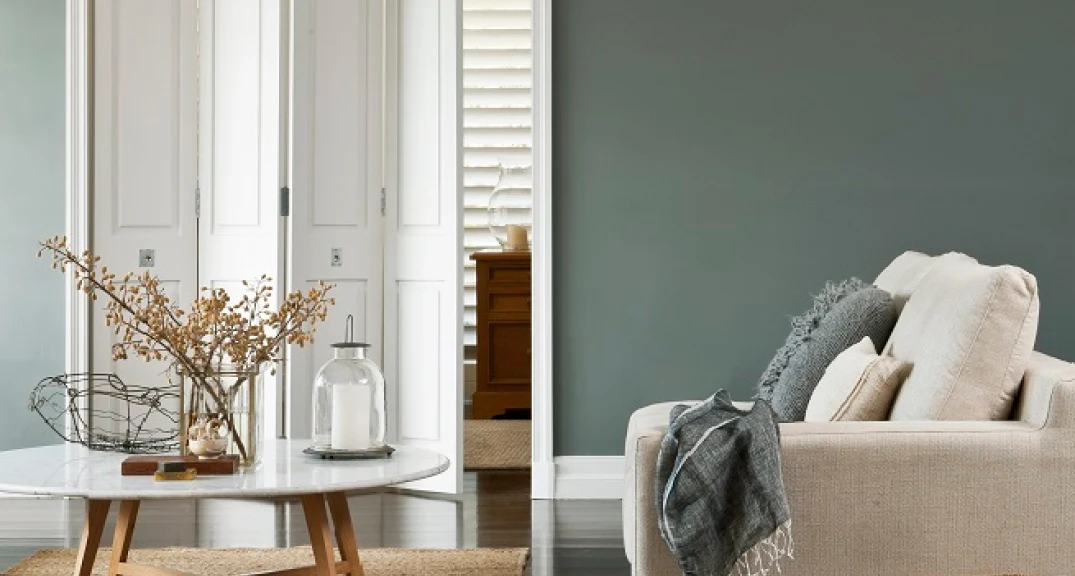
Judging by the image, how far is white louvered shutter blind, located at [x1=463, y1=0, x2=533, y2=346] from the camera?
8.80 metres

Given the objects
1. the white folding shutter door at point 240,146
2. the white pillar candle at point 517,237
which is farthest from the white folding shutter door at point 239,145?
the white pillar candle at point 517,237

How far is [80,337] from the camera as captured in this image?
5.78 meters

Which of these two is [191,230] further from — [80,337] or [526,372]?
[526,372]

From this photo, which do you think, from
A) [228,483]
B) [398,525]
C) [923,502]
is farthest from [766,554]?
[398,525]

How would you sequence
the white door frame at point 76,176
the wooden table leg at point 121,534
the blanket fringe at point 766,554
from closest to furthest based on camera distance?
the blanket fringe at point 766,554
the wooden table leg at point 121,534
the white door frame at point 76,176

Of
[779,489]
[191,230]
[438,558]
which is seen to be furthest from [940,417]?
[191,230]

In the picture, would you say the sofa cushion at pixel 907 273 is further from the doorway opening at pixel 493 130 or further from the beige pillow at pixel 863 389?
the doorway opening at pixel 493 130

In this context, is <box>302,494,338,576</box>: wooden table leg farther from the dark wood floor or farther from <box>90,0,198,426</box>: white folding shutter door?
<box>90,0,198,426</box>: white folding shutter door

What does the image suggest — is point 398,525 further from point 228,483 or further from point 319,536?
point 228,483

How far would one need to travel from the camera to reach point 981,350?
3.25m

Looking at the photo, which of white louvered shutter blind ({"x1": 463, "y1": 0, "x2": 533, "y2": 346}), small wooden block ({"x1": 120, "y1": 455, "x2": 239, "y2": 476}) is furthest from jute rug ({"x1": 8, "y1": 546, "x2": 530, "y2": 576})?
white louvered shutter blind ({"x1": 463, "y1": 0, "x2": 533, "y2": 346})

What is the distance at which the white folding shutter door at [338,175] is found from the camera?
19.3 ft

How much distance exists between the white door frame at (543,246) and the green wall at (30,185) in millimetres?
1899

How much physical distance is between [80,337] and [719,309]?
253cm
